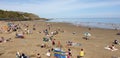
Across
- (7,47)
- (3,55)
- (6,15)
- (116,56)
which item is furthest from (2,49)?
(6,15)

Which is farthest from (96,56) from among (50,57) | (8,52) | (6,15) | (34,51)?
(6,15)

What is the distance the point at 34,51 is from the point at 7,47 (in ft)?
14.0

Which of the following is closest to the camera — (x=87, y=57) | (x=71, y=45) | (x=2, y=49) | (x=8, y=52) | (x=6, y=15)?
(x=87, y=57)

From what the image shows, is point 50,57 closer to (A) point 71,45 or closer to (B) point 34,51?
(B) point 34,51

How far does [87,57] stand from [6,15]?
93848 millimetres

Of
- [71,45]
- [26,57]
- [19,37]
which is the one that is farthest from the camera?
[19,37]

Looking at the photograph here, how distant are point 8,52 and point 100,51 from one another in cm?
1010

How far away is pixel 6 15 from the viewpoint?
10875 centimetres

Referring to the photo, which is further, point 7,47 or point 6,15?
point 6,15

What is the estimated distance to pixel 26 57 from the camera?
762 inches

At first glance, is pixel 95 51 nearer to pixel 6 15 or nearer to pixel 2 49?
pixel 2 49

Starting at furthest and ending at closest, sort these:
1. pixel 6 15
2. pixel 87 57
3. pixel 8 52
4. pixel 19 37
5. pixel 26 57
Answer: pixel 6 15
pixel 19 37
pixel 8 52
pixel 87 57
pixel 26 57

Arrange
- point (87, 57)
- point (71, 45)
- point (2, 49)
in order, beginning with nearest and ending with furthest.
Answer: point (87, 57)
point (2, 49)
point (71, 45)

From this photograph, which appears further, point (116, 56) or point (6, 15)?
point (6, 15)
